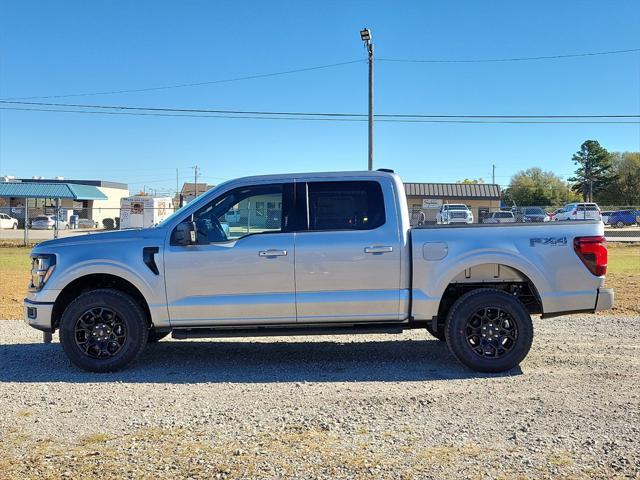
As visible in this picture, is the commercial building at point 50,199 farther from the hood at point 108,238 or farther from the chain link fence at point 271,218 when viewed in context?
the hood at point 108,238

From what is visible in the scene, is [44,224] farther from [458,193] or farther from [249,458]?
[249,458]

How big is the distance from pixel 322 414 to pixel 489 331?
2.17 meters

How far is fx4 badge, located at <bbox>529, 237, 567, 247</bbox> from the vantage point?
19.3ft

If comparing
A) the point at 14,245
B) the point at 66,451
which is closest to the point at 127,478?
the point at 66,451

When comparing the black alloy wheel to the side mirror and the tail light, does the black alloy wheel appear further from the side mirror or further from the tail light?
the tail light

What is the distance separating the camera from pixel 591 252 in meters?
5.88

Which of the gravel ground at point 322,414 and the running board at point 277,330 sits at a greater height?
the running board at point 277,330

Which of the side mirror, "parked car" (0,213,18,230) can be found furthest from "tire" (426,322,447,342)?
"parked car" (0,213,18,230)

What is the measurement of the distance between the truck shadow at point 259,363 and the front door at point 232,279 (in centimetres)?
57

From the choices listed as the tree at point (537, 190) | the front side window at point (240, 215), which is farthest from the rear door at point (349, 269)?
the tree at point (537, 190)

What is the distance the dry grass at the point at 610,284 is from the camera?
9.71 meters

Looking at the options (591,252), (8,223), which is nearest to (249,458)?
(591,252)

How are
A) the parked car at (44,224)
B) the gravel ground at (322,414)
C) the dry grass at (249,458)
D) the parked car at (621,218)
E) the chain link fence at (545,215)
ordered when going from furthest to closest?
the parked car at (44,224) → the parked car at (621,218) → the chain link fence at (545,215) → the gravel ground at (322,414) → the dry grass at (249,458)

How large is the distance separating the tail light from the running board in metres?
1.99
